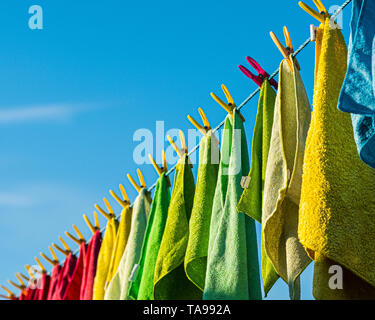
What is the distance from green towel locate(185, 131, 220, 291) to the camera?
1.34 m

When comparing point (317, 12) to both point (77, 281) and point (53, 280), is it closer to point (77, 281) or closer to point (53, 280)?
point (77, 281)

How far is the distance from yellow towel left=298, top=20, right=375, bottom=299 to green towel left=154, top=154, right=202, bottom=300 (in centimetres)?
49

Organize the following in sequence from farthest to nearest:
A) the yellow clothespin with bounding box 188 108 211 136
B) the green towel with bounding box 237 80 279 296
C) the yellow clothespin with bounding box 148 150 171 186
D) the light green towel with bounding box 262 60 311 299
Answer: the yellow clothespin with bounding box 148 150 171 186 → the yellow clothespin with bounding box 188 108 211 136 → the green towel with bounding box 237 80 279 296 → the light green towel with bounding box 262 60 311 299

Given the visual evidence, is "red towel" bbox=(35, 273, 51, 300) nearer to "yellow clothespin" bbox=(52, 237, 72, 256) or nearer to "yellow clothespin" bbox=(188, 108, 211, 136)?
"yellow clothespin" bbox=(52, 237, 72, 256)

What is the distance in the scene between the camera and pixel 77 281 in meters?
2.10

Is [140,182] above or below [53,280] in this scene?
above

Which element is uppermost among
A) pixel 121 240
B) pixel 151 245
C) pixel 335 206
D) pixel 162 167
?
pixel 162 167

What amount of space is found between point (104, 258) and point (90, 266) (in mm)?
131

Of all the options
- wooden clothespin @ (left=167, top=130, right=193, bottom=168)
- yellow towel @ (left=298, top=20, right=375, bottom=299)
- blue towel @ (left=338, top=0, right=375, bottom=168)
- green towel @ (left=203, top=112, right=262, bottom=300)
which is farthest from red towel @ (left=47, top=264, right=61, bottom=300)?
blue towel @ (left=338, top=0, right=375, bottom=168)

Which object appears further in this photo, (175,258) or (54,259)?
(54,259)

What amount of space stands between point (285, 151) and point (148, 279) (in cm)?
56

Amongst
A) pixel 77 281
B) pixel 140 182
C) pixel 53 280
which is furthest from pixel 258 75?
pixel 53 280

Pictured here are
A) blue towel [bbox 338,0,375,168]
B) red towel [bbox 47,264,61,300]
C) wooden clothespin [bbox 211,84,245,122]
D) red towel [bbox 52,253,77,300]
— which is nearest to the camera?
blue towel [bbox 338,0,375,168]

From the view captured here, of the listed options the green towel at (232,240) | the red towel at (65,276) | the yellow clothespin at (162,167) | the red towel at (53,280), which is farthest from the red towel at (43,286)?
the green towel at (232,240)
